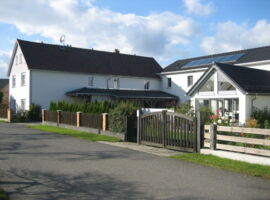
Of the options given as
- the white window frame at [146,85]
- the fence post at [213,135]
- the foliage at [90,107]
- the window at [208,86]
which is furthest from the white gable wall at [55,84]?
the fence post at [213,135]

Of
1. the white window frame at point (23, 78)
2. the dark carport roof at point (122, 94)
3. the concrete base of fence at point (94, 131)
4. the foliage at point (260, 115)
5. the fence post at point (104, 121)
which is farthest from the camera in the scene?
the white window frame at point (23, 78)

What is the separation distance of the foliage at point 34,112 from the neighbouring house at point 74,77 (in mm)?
1021

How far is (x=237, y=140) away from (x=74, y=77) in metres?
28.9

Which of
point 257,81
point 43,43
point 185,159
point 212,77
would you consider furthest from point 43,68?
point 185,159

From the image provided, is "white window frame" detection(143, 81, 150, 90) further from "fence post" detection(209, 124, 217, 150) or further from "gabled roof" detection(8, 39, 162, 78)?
"fence post" detection(209, 124, 217, 150)

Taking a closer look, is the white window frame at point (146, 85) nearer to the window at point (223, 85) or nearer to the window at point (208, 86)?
the window at point (208, 86)

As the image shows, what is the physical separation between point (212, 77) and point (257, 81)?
3.27 meters

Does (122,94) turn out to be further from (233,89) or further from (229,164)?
(229,164)

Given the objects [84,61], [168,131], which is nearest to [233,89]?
[168,131]

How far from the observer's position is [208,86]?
25250 millimetres

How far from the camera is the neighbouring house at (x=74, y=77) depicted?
3503 cm

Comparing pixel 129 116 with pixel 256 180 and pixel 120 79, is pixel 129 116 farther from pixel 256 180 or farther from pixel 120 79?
pixel 120 79

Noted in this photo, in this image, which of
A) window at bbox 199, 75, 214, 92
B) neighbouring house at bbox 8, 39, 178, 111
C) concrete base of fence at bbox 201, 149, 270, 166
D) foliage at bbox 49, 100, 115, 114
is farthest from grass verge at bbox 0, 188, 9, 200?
neighbouring house at bbox 8, 39, 178, 111

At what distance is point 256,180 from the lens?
7906mm
